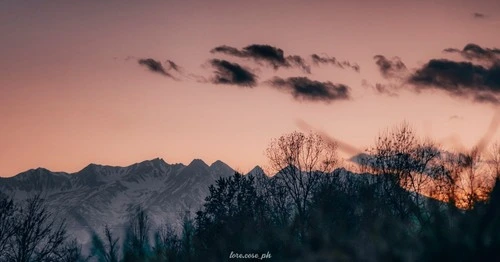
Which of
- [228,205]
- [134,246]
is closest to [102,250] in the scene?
[134,246]

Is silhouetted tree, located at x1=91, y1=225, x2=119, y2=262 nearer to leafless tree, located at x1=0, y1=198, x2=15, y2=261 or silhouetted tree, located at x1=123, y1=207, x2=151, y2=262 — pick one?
silhouetted tree, located at x1=123, y1=207, x2=151, y2=262

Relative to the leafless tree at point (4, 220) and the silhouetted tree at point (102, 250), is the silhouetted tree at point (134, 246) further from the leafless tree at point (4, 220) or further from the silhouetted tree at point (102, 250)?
the leafless tree at point (4, 220)

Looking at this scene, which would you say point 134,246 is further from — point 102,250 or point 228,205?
point 102,250

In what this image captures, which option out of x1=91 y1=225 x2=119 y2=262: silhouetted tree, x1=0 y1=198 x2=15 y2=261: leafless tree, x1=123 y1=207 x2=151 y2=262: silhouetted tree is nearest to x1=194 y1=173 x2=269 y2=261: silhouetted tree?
x1=123 y1=207 x2=151 y2=262: silhouetted tree

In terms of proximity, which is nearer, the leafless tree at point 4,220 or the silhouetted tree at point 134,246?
the silhouetted tree at point 134,246

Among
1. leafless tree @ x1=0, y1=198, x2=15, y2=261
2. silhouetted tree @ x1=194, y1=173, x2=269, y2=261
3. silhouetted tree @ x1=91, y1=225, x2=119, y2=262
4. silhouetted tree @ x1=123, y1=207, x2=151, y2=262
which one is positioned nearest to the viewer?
silhouetted tree @ x1=91, y1=225, x2=119, y2=262

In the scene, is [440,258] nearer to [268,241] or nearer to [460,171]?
[460,171]

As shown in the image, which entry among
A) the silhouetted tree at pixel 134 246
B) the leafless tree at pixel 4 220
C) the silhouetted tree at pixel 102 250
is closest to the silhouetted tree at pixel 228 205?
the silhouetted tree at pixel 134 246

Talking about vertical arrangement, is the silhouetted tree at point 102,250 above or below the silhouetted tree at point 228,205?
below

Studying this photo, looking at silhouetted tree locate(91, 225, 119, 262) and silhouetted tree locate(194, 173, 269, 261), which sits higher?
silhouetted tree locate(194, 173, 269, 261)

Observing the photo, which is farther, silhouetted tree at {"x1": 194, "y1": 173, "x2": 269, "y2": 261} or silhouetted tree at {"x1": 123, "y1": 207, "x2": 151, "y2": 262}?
silhouetted tree at {"x1": 194, "y1": 173, "x2": 269, "y2": 261}

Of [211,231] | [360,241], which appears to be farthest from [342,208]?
[360,241]

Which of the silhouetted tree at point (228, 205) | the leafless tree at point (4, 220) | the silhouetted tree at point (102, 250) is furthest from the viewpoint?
the silhouetted tree at point (228, 205)

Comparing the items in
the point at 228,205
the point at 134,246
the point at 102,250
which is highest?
the point at 228,205
